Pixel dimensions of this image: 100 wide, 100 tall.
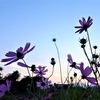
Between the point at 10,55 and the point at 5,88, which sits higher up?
the point at 10,55

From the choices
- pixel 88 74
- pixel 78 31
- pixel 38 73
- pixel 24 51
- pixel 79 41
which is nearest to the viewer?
pixel 88 74

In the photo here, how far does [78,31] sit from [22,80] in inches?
209

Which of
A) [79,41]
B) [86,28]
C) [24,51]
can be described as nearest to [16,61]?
[24,51]

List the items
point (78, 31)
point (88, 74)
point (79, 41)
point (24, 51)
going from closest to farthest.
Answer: point (88, 74) < point (24, 51) < point (79, 41) < point (78, 31)

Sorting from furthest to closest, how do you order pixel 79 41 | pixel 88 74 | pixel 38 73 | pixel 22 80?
pixel 22 80
pixel 38 73
pixel 79 41
pixel 88 74

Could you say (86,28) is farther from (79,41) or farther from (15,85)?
(15,85)

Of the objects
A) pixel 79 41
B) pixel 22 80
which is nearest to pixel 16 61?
pixel 79 41

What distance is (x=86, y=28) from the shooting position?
5.54 ft

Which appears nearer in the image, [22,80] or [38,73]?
[38,73]

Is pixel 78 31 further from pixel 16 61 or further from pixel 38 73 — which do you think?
pixel 16 61

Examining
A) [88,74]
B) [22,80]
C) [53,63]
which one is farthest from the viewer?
[22,80]

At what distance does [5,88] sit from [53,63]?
104 centimetres

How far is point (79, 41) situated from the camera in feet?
5.11

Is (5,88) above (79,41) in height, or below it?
below
